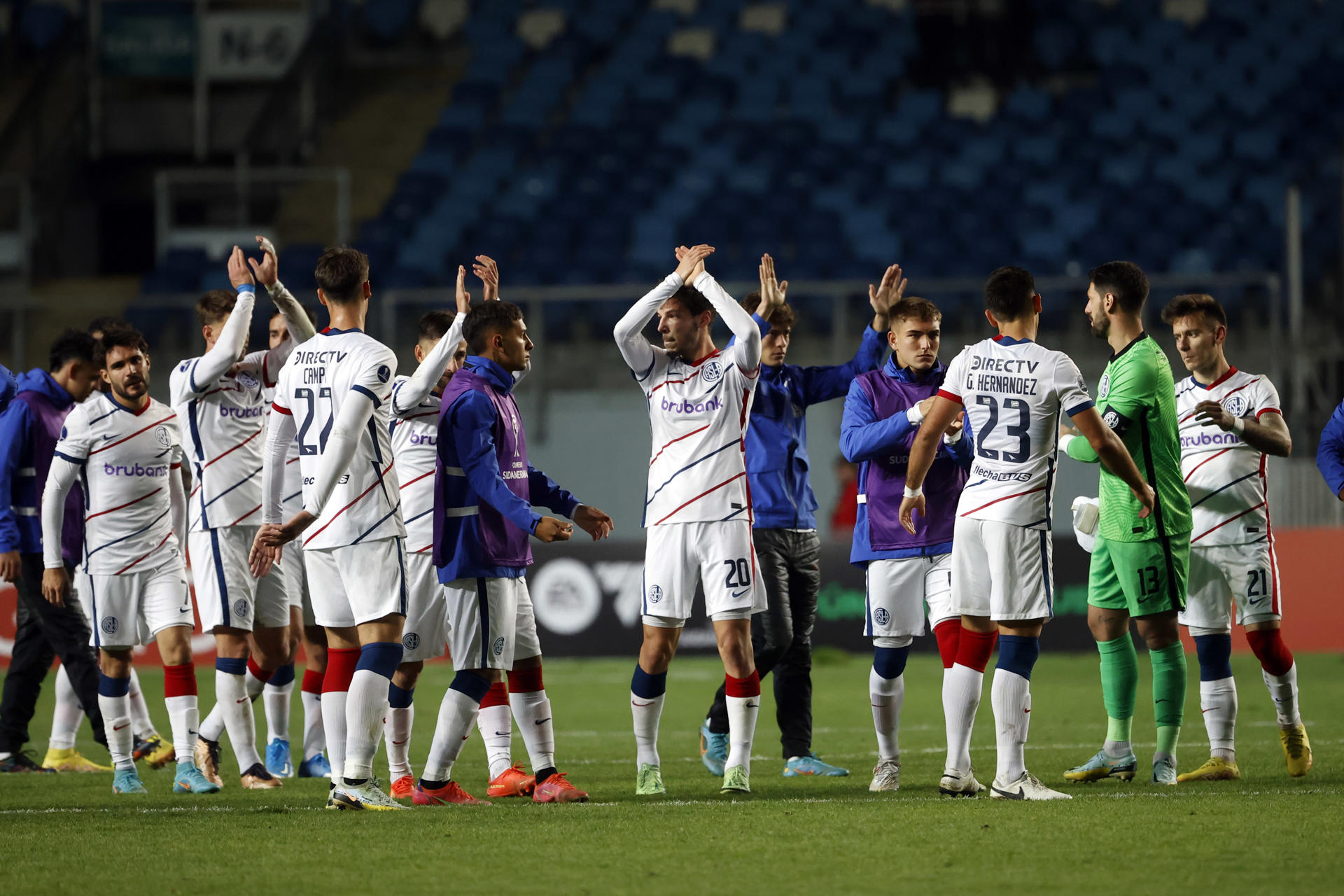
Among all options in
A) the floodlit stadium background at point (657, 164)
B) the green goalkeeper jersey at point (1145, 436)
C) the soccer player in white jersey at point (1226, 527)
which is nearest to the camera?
the green goalkeeper jersey at point (1145, 436)

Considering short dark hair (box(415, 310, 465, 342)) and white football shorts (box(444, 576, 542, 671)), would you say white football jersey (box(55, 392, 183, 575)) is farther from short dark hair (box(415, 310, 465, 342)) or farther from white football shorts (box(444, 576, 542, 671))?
white football shorts (box(444, 576, 542, 671))

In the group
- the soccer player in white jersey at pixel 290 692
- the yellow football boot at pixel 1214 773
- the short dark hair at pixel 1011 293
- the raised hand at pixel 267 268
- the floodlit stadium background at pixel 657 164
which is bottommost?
the yellow football boot at pixel 1214 773

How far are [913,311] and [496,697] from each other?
2683 mm

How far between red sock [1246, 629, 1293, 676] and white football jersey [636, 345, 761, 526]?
104 inches

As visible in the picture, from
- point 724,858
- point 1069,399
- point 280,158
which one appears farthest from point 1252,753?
point 280,158

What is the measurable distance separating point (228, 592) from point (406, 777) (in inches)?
57.2

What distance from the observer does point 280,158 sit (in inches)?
937

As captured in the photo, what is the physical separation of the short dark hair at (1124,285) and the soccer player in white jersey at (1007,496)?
65cm

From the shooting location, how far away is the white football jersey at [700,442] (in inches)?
269

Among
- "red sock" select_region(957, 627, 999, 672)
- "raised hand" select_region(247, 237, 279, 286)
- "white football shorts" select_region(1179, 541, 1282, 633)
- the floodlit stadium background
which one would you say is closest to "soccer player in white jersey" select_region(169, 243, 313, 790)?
"raised hand" select_region(247, 237, 279, 286)

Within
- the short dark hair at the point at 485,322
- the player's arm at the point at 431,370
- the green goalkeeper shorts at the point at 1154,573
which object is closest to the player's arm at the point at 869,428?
the green goalkeeper shorts at the point at 1154,573

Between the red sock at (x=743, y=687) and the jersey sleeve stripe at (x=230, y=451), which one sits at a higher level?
the jersey sleeve stripe at (x=230, y=451)

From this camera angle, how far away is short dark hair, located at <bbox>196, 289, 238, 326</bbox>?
25.7 feet

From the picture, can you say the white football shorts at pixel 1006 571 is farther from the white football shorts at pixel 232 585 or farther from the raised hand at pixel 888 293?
the white football shorts at pixel 232 585
